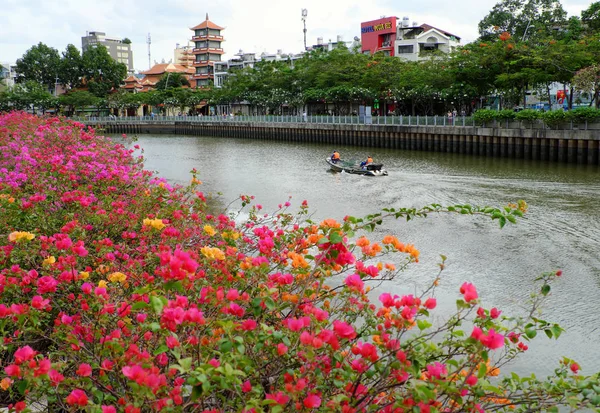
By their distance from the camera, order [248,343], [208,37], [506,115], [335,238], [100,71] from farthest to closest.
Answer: [208,37], [100,71], [506,115], [335,238], [248,343]

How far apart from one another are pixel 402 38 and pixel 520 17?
15.2 m

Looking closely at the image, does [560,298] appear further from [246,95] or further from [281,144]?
[246,95]

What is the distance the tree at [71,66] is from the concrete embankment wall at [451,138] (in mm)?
45899

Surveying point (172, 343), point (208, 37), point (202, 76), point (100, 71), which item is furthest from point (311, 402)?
point (100, 71)

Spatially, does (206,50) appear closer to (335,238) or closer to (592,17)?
(592,17)

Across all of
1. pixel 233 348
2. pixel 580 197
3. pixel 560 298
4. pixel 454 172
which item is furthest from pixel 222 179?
pixel 233 348

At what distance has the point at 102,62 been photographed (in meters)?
97.3

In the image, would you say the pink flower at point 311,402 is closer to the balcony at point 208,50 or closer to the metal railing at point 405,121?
the metal railing at point 405,121

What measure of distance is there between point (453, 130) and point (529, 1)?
85.2 ft

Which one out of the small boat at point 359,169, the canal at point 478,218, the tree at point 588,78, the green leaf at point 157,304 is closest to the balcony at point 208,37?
the canal at point 478,218

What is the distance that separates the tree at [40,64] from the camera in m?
99.6

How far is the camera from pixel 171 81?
9450 cm

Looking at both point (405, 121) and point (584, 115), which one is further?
point (405, 121)

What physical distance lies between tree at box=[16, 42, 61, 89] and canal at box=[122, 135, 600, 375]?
219ft
